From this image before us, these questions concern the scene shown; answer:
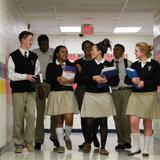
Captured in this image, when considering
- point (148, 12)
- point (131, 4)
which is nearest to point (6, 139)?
point (131, 4)

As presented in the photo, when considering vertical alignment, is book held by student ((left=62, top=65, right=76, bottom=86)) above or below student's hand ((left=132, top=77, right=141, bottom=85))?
above

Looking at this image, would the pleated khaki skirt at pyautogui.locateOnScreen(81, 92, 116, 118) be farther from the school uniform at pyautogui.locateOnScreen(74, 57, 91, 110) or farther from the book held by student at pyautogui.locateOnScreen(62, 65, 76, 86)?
the school uniform at pyautogui.locateOnScreen(74, 57, 91, 110)

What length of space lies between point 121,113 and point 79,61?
1114 millimetres

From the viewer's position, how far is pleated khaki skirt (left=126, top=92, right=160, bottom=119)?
5.21 meters

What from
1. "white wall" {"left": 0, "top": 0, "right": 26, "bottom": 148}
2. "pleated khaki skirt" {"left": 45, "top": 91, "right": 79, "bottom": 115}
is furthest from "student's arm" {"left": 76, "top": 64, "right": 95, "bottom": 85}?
"white wall" {"left": 0, "top": 0, "right": 26, "bottom": 148}

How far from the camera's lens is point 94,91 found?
17.8 feet

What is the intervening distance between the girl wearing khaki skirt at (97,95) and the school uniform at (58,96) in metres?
0.25

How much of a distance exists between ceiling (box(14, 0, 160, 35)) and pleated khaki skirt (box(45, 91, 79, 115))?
8.64 feet

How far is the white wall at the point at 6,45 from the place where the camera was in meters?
5.82

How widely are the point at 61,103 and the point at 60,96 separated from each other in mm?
106

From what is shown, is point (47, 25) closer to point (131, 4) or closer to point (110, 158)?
point (131, 4)

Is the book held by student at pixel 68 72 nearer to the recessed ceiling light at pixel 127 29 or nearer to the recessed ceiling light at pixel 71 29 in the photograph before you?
the recessed ceiling light at pixel 71 29

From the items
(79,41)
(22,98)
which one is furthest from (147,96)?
(79,41)

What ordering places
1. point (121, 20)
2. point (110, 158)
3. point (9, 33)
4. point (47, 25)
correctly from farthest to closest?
1. point (47, 25)
2. point (121, 20)
3. point (9, 33)
4. point (110, 158)
